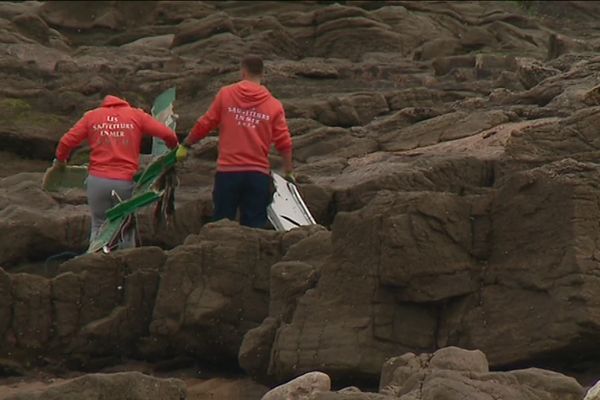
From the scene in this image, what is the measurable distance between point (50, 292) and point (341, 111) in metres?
6.89

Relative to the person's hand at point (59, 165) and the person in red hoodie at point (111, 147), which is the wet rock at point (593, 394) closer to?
the person in red hoodie at point (111, 147)

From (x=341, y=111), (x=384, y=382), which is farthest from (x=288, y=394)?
(x=341, y=111)

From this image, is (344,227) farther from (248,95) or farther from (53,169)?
(53,169)

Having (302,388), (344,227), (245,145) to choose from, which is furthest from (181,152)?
(302,388)

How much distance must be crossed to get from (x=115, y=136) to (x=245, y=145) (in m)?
1.02

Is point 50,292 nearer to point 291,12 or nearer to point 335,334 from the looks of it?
point 335,334

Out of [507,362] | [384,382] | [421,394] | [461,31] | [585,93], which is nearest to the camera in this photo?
[421,394]

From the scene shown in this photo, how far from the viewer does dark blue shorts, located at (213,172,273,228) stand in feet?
53.7

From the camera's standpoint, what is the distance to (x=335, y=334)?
530 inches

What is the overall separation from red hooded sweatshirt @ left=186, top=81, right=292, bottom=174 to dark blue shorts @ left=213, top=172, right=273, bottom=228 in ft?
0.20

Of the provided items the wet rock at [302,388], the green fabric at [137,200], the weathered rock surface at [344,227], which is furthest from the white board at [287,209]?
the wet rock at [302,388]

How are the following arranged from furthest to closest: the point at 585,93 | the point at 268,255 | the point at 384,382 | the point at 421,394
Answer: the point at 585,93
the point at 268,255
the point at 384,382
the point at 421,394

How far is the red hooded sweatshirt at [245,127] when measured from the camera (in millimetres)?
16406

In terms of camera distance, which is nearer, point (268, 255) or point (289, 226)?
point (268, 255)
